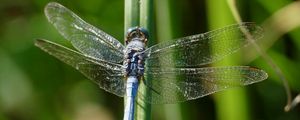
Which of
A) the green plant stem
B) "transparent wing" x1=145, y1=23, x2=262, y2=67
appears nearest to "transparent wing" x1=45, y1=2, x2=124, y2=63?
"transparent wing" x1=145, y1=23, x2=262, y2=67

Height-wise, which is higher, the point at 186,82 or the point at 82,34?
the point at 82,34

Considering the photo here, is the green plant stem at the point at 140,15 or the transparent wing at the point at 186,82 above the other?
the green plant stem at the point at 140,15

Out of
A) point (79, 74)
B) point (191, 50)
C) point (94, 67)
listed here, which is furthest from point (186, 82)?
point (79, 74)

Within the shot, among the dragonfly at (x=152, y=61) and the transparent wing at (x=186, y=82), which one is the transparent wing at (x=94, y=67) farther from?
the transparent wing at (x=186, y=82)

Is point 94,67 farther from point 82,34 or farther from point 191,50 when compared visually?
point 191,50

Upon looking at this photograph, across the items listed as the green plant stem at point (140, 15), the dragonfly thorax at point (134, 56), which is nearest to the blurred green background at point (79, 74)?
the dragonfly thorax at point (134, 56)

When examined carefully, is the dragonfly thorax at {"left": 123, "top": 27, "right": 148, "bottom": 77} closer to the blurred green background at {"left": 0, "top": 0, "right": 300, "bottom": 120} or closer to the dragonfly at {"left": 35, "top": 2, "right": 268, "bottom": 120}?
the dragonfly at {"left": 35, "top": 2, "right": 268, "bottom": 120}

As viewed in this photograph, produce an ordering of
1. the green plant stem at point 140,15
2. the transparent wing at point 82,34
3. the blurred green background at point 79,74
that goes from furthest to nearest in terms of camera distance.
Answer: the blurred green background at point 79,74
the transparent wing at point 82,34
the green plant stem at point 140,15
